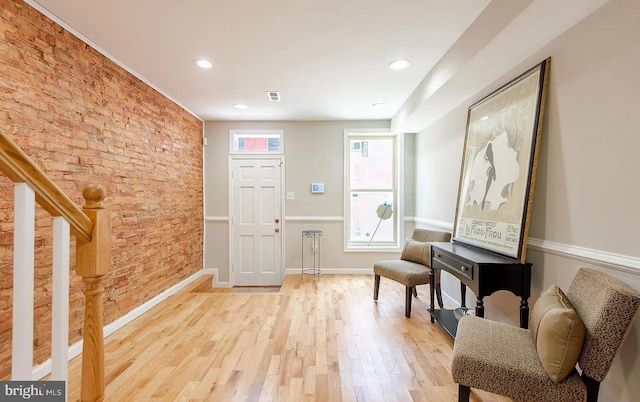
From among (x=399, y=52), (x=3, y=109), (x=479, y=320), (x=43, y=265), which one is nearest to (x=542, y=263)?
(x=479, y=320)

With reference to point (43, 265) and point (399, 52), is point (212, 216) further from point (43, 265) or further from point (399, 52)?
point (399, 52)

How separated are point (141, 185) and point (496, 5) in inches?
135

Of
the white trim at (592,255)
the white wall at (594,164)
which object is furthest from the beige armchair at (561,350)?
the white wall at (594,164)

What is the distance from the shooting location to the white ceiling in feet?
6.32

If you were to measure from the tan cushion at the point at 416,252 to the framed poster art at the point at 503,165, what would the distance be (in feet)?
1.45

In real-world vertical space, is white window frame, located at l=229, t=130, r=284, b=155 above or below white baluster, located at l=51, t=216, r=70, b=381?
above

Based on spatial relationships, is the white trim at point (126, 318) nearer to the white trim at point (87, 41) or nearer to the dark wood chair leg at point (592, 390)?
the white trim at point (87, 41)

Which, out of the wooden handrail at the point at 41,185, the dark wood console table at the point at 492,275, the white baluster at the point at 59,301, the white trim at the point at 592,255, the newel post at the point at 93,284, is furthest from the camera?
the dark wood console table at the point at 492,275

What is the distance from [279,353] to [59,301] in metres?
1.67

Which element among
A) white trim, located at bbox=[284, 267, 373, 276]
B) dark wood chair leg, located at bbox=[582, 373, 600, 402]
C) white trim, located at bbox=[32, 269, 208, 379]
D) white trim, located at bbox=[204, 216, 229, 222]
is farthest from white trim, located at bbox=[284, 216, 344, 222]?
dark wood chair leg, located at bbox=[582, 373, 600, 402]

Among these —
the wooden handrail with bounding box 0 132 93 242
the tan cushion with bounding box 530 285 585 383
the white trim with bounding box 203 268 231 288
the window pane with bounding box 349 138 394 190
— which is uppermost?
the window pane with bounding box 349 138 394 190

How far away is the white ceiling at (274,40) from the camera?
193 centimetres

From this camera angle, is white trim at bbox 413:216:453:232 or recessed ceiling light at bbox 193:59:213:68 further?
white trim at bbox 413:216:453:232

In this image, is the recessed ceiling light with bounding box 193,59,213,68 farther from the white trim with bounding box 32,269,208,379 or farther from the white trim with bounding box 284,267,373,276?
the white trim with bounding box 284,267,373,276
